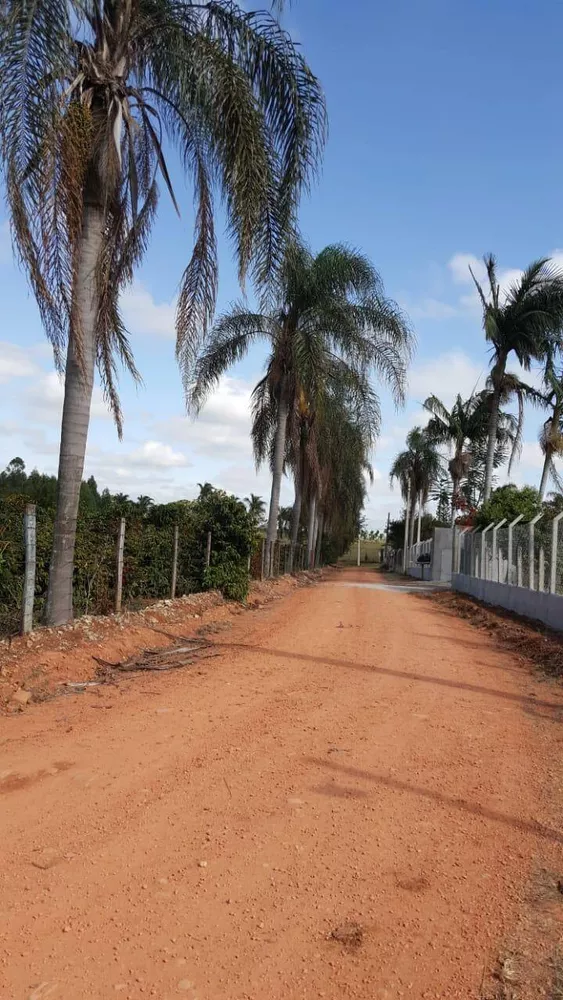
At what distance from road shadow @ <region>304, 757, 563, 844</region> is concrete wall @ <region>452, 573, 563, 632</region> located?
9821mm

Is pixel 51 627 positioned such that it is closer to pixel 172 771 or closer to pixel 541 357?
→ pixel 172 771

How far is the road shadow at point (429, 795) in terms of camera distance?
4.62 m

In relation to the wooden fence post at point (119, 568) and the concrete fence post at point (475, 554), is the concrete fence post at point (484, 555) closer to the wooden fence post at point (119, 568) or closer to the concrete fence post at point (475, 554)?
the concrete fence post at point (475, 554)

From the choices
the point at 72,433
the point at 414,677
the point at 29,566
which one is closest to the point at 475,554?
the point at 414,677

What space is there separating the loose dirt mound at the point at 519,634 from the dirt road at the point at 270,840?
3.49 meters

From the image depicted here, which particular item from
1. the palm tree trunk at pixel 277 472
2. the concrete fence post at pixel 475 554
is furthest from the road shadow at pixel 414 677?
the concrete fence post at pixel 475 554

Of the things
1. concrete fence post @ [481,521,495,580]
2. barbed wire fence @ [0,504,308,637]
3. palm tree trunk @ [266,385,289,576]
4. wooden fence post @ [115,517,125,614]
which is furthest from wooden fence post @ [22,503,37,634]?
concrete fence post @ [481,521,495,580]

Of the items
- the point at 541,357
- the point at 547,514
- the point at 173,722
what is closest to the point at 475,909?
the point at 173,722

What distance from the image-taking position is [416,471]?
57.9m

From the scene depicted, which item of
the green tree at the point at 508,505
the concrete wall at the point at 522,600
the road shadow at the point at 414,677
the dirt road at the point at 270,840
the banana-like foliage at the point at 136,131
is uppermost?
the banana-like foliage at the point at 136,131

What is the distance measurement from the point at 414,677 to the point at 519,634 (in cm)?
578

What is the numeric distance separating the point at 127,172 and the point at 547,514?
1308 cm

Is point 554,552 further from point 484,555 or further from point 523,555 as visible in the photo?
point 484,555

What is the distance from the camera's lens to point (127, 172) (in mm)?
10164
